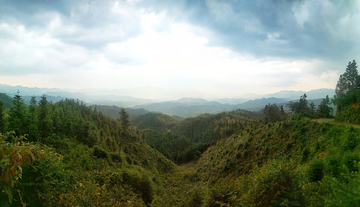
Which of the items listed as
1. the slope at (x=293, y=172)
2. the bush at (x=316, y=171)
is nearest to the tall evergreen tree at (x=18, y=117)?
the slope at (x=293, y=172)

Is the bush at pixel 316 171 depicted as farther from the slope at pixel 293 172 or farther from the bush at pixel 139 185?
the bush at pixel 139 185

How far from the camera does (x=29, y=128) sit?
18203mm

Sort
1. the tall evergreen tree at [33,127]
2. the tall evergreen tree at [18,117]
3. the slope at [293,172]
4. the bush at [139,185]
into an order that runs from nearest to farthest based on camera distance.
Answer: the slope at [293,172], the bush at [139,185], the tall evergreen tree at [18,117], the tall evergreen tree at [33,127]

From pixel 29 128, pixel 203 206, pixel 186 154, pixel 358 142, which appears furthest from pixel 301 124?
pixel 186 154

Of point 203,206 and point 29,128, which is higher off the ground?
point 29,128

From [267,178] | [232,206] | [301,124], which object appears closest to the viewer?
[267,178]

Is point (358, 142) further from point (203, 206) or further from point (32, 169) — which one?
point (32, 169)

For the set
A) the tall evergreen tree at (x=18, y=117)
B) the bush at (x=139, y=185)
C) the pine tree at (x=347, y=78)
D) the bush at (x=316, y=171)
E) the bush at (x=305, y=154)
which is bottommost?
the bush at (x=139, y=185)

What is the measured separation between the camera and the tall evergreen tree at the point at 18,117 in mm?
17031

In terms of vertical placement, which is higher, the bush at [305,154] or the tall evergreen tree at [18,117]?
the tall evergreen tree at [18,117]

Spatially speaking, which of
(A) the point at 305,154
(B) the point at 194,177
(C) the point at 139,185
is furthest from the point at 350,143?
(B) the point at 194,177

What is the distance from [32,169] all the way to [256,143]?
27314 millimetres

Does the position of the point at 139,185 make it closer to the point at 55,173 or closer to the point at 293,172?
the point at 55,173

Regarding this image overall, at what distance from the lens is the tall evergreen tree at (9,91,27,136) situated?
1703 cm
